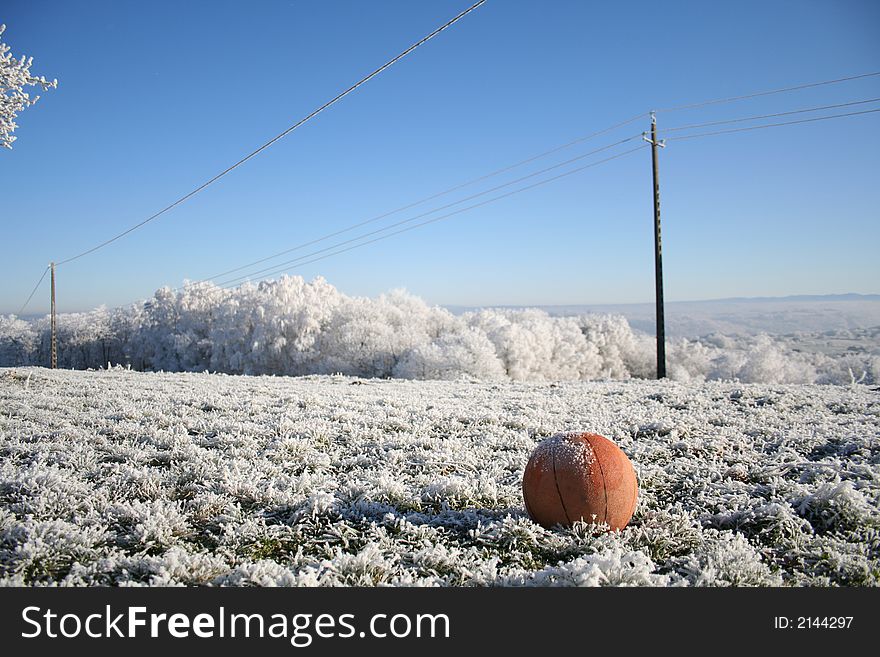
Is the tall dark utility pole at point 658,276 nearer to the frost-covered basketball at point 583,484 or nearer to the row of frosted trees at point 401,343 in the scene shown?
the frost-covered basketball at point 583,484

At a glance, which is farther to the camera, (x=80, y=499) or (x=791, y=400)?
(x=791, y=400)

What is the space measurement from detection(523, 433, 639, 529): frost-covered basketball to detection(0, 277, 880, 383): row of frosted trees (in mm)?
46296

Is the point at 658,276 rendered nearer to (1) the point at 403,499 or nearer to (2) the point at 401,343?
(1) the point at 403,499

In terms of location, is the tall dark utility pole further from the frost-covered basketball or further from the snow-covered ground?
the frost-covered basketball

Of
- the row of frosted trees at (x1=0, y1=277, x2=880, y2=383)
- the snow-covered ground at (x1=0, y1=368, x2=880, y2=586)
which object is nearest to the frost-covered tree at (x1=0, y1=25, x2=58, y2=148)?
the snow-covered ground at (x1=0, y1=368, x2=880, y2=586)

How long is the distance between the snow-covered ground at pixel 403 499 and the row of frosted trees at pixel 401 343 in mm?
42293

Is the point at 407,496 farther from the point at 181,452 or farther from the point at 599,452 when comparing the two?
the point at 181,452

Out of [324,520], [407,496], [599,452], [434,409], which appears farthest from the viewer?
[434,409]

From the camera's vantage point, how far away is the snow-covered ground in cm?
432

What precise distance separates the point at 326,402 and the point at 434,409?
316cm

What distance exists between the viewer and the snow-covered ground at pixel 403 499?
4.32 m

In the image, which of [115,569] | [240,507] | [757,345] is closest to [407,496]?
[240,507]
